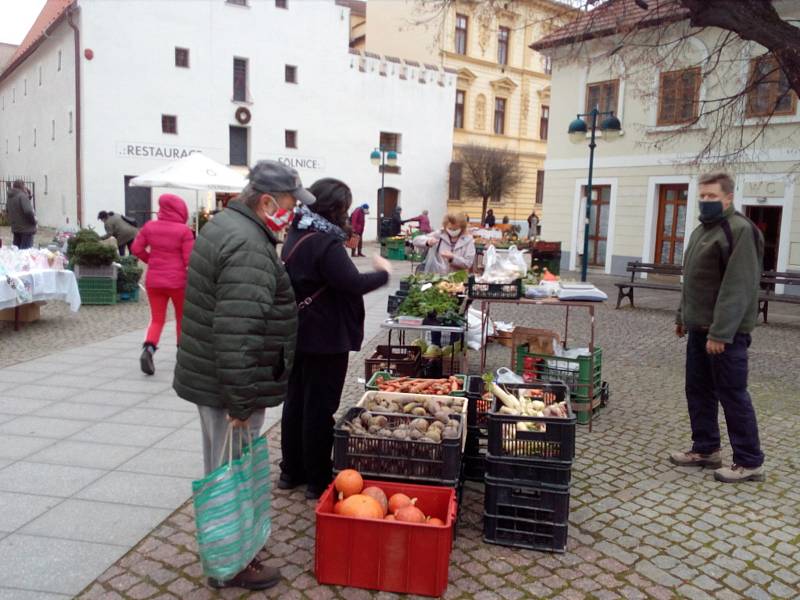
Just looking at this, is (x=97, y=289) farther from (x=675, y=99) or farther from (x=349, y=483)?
(x=675, y=99)

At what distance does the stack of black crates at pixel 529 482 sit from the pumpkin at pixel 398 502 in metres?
0.51

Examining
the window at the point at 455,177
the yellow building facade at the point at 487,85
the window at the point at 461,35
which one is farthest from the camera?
the window at the point at 461,35

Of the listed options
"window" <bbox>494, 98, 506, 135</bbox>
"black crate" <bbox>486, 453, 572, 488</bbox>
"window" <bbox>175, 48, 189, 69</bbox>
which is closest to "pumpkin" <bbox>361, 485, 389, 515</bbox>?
"black crate" <bbox>486, 453, 572, 488</bbox>

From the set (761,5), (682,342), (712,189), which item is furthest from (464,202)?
(712,189)

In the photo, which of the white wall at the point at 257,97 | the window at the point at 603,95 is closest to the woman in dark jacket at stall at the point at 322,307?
the window at the point at 603,95

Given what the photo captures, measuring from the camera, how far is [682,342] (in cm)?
981

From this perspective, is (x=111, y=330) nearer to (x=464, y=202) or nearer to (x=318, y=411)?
(x=318, y=411)

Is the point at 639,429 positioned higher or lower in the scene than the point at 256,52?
lower

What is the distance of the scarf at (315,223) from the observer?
3.86 m

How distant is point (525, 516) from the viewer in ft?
11.9

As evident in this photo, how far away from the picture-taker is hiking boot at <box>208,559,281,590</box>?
311cm

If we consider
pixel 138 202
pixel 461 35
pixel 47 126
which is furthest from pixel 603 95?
pixel 47 126

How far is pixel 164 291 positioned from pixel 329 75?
84.4 ft

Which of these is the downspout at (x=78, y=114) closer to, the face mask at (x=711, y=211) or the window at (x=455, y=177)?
the window at (x=455, y=177)
